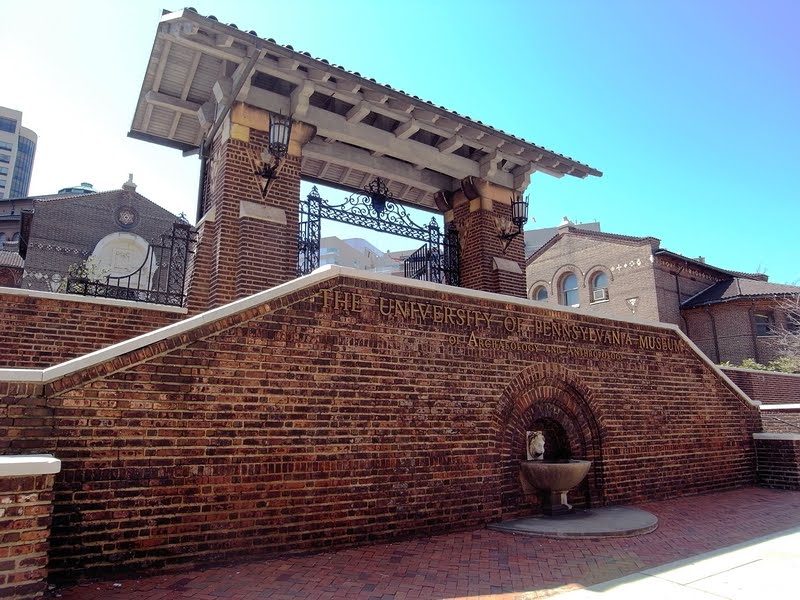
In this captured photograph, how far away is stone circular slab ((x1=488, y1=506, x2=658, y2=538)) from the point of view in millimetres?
6055

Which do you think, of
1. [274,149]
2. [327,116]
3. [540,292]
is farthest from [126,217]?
[274,149]

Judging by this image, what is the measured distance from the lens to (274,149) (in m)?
7.93

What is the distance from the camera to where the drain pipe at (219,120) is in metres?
7.44

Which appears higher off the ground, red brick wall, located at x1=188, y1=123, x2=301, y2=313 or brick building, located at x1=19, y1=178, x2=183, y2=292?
brick building, located at x1=19, y1=178, x2=183, y2=292

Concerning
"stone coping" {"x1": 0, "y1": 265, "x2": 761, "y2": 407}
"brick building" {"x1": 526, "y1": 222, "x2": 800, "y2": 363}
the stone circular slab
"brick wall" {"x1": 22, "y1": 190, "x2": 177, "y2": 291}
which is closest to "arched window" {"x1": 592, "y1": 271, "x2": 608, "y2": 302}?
"brick building" {"x1": 526, "y1": 222, "x2": 800, "y2": 363}

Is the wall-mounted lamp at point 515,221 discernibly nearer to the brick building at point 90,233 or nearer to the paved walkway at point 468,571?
the paved walkway at point 468,571

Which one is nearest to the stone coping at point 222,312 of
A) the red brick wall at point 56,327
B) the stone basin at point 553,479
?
the red brick wall at point 56,327

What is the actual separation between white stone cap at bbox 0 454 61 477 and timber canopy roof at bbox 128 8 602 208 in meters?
5.78

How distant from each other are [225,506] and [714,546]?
5.20 metres

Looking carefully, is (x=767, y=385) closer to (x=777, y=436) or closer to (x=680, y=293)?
(x=777, y=436)

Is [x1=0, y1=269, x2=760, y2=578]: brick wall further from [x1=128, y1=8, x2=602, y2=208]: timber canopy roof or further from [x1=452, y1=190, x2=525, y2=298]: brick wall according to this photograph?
[x1=128, y1=8, x2=602, y2=208]: timber canopy roof

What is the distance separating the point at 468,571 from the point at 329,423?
1.93 metres

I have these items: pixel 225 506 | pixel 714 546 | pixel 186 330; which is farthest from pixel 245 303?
pixel 714 546

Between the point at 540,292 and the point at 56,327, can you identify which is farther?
the point at 540,292
